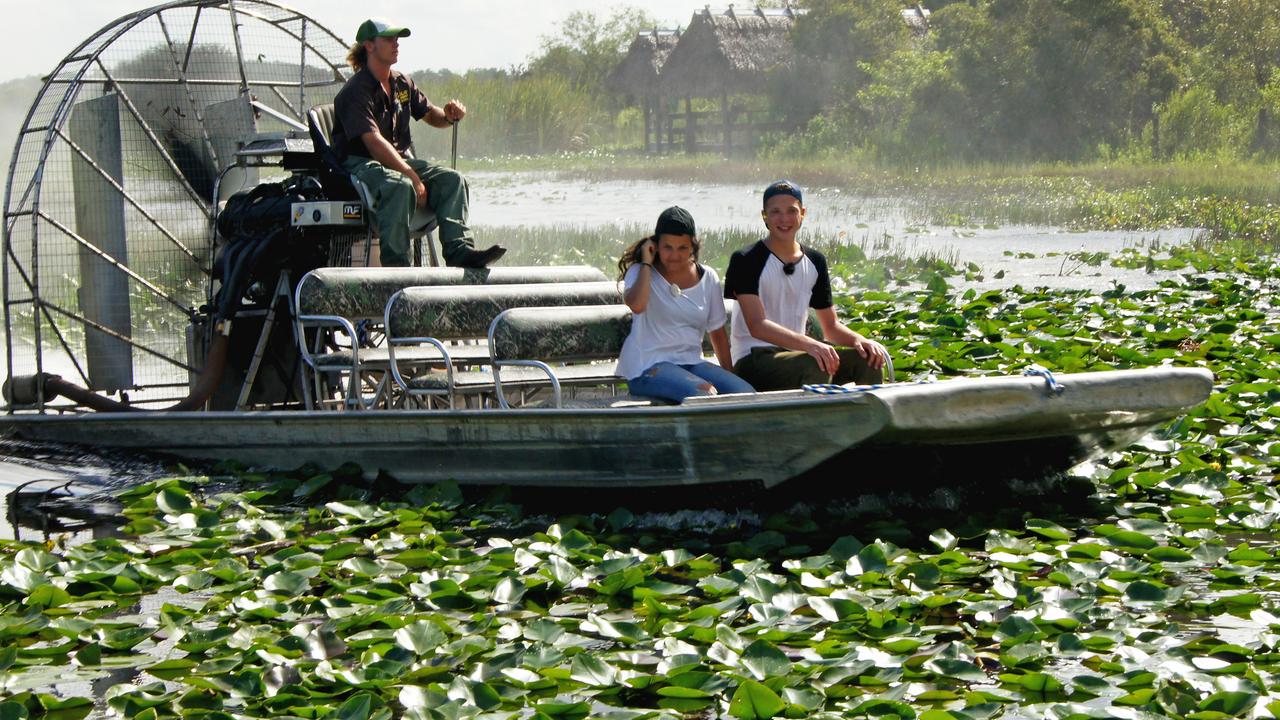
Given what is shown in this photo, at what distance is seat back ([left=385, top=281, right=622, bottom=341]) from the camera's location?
24.4 ft

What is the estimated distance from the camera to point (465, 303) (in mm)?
7711

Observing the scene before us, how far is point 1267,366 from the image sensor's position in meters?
8.79

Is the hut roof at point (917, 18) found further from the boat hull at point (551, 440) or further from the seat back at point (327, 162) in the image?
the boat hull at point (551, 440)

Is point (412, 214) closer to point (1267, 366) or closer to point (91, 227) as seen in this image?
point (91, 227)

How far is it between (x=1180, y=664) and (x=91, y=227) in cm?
719

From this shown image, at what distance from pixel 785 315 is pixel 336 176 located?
124 inches

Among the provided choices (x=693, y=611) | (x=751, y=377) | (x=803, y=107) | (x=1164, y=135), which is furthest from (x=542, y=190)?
(x=693, y=611)

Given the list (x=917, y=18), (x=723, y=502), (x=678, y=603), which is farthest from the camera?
(x=917, y=18)

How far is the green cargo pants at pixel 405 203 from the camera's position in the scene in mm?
8359

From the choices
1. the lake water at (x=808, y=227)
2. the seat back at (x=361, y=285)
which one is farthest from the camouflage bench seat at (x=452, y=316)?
the lake water at (x=808, y=227)

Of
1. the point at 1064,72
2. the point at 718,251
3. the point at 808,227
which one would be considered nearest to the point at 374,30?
the point at 718,251

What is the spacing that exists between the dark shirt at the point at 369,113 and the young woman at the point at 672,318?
88.7 inches

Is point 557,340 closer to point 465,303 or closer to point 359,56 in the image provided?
point 465,303

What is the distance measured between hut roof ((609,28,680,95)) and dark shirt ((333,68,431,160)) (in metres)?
36.9
